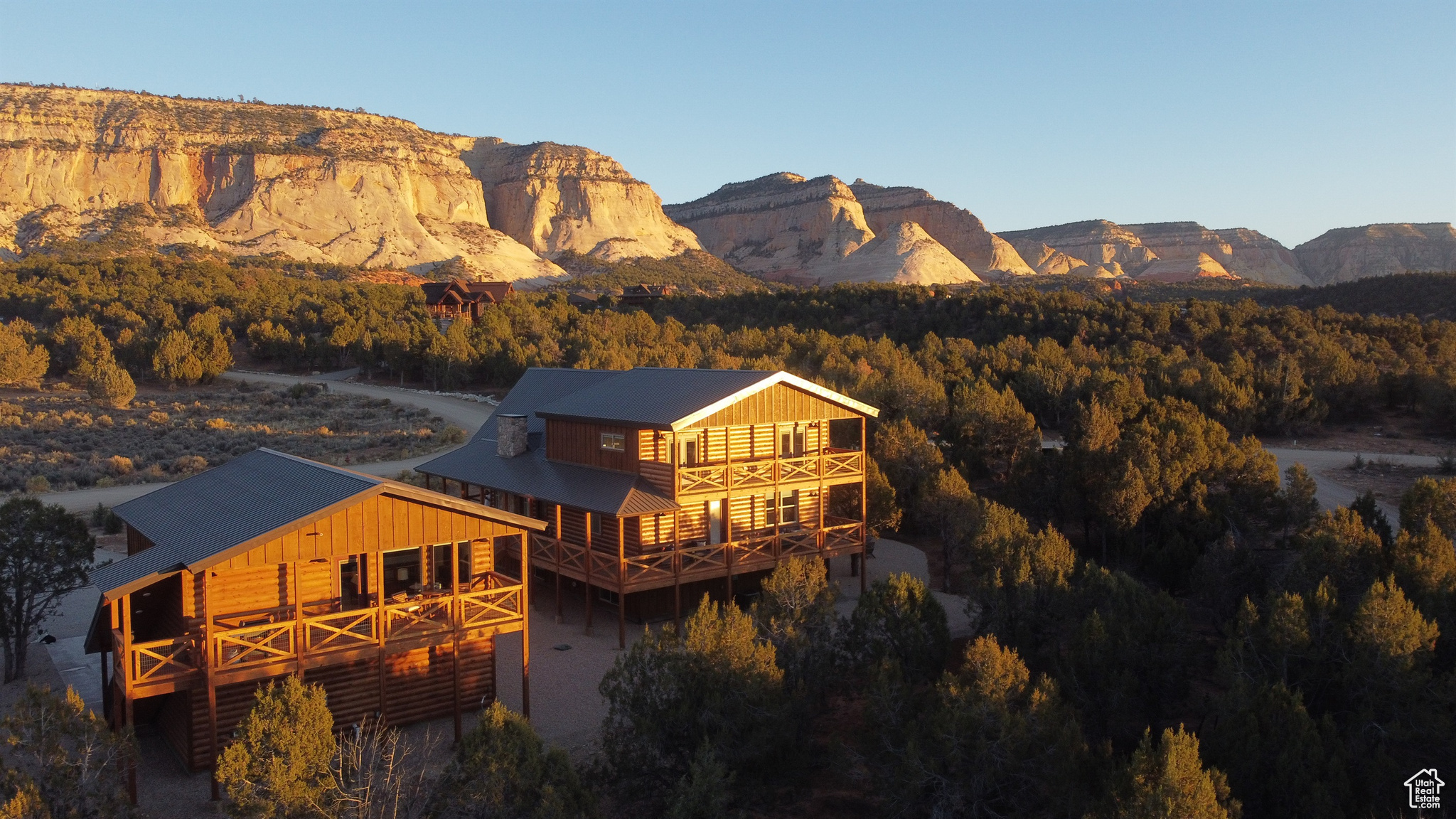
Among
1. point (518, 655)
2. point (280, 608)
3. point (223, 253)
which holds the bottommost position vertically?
point (518, 655)

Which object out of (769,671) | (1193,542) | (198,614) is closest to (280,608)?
(198,614)

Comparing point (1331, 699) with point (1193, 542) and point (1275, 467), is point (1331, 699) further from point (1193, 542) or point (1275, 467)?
point (1275, 467)

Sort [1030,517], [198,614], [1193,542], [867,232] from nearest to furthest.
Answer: [198,614] → [1193,542] → [1030,517] → [867,232]

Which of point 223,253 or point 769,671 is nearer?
point 769,671

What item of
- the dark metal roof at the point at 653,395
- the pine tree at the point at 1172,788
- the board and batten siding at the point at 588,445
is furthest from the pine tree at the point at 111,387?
the pine tree at the point at 1172,788

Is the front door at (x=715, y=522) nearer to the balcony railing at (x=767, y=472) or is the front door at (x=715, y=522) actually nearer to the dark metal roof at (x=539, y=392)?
the balcony railing at (x=767, y=472)

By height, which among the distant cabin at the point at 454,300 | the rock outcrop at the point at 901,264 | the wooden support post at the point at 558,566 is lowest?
the wooden support post at the point at 558,566

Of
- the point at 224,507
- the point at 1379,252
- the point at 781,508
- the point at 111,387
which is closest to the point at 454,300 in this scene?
the point at 111,387
